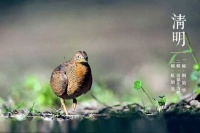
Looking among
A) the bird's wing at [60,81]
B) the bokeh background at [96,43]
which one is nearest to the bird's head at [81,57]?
the bird's wing at [60,81]

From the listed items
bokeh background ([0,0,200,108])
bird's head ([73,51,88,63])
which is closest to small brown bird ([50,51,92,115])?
bird's head ([73,51,88,63])

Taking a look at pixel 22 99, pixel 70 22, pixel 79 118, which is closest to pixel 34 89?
pixel 22 99

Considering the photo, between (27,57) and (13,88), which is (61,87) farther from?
(27,57)

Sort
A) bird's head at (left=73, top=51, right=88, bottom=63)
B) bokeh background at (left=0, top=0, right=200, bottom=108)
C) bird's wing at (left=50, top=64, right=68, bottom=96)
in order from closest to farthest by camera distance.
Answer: bird's head at (left=73, top=51, right=88, bottom=63) < bird's wing at (left=50, top=64, right=68, bottom=96) < bokeh background at (left=0, top=0, right=200, bottom=108)

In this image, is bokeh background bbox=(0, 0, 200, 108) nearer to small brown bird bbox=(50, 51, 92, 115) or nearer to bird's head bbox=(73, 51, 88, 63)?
small brown bird bbox=(50, 51, 92, 115)

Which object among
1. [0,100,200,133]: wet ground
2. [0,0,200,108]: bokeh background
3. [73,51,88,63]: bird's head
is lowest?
[0,100,200,133]: wet ground
